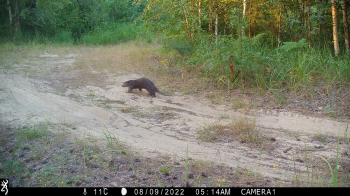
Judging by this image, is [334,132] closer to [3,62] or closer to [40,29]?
[3,62]

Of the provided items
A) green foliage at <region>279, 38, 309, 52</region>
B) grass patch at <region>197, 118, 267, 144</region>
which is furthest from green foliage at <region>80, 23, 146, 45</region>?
grass patch at <region>197, 118, 267, 144</region>

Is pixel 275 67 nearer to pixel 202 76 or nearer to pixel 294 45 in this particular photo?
pixel 294 45

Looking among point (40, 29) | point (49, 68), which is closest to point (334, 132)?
point (49, 68)

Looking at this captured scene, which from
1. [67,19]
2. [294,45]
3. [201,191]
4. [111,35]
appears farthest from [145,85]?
[67,19]

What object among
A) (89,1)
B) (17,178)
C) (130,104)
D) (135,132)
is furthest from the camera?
(89,1)

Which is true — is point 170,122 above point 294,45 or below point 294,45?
below

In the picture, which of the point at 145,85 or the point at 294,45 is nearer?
the point at 145,85

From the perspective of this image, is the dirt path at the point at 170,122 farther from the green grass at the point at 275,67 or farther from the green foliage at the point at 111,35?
the green foliage at the point at 111,35

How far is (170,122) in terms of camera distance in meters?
6.60

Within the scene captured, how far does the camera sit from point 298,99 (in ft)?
25.1

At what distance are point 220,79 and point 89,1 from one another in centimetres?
1352

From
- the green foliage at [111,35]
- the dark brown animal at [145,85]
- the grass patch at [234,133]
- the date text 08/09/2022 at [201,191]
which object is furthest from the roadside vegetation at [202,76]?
the green foliage at [111,35]

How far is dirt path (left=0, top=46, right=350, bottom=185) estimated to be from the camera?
496cm

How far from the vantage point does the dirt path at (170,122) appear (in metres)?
4.96
